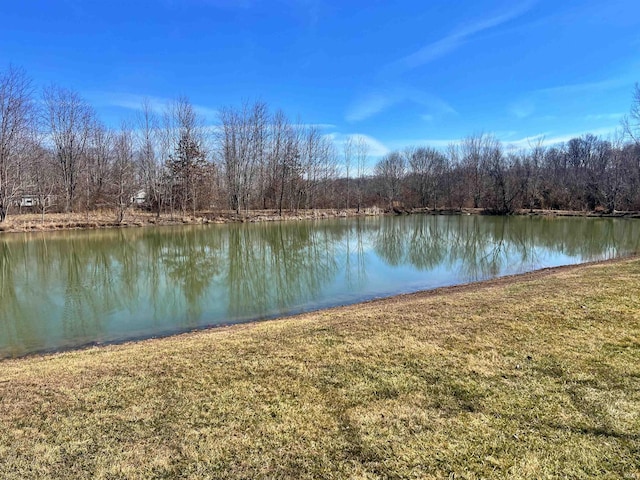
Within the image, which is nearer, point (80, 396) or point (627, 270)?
point (80, 396)

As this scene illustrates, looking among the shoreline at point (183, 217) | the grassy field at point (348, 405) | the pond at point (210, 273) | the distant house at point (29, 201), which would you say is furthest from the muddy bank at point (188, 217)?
the grassy field at point (348, 405)

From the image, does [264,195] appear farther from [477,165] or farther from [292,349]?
[292,349]

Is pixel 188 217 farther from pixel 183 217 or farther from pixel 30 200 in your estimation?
pixel 30 200

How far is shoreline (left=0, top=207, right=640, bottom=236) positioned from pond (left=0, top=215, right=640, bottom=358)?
125 inches

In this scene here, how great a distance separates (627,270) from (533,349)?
21.0 feet

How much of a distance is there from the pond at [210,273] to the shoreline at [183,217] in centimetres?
316

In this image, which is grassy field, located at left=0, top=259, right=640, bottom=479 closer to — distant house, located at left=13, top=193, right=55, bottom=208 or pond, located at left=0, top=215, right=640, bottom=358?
pond, located at left=0, top=215, right=640, bottom=358

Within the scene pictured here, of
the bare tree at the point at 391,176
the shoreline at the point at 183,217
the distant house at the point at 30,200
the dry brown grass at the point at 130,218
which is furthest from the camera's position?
the bare tree at the point at 391,176

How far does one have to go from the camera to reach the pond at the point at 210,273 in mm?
7848

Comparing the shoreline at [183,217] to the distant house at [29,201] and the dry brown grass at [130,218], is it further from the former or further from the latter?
the distant house at [29,201]

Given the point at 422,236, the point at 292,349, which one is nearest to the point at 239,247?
the point at 422,236

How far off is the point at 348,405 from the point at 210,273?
10524 mm

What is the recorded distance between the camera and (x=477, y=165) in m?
54.6

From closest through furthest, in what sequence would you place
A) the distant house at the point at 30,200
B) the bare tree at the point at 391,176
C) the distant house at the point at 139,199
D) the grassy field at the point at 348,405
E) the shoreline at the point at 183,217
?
the grassy field at the point at 348,405
the shoreline at the point at 183,217
the distant house at the point at 30,200
the distant house at the point at 139,199
the bare tree at the point at 391,176
